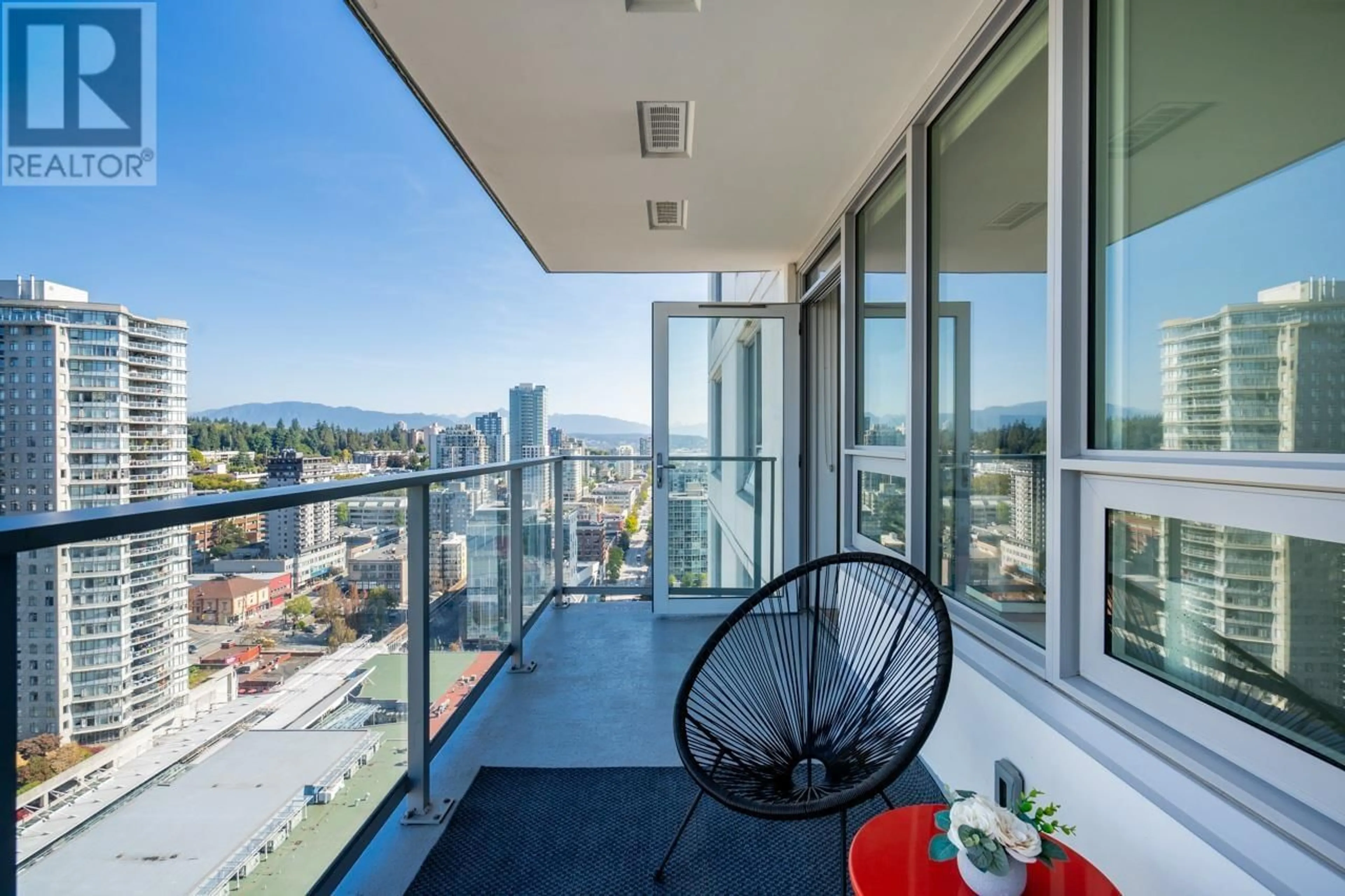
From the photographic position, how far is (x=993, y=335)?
5.73 feet

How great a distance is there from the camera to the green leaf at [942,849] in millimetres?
928

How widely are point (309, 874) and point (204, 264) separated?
1785 cm

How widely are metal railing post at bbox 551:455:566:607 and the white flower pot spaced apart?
3318 mm

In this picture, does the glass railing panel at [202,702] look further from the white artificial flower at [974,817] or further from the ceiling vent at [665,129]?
the ceiling vent at [665,129]

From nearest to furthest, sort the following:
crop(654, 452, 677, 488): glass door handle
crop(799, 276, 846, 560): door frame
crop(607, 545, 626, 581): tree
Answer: crop(799, 276, 846, 560): door frame < crop(654, 452, 677, 488): glass door handle < crop(607, 545, 626, 581): tree

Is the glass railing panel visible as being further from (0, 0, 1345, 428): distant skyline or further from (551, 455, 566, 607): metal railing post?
(551, 455, 566, 607): metal railing post

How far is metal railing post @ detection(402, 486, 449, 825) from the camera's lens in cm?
175

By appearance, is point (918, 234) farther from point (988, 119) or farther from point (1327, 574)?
point (1327, 574)

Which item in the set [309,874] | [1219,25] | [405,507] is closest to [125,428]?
[405,507]


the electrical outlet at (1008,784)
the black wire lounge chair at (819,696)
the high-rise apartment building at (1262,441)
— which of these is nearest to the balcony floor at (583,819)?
the black wire lounge chair at (819,696)

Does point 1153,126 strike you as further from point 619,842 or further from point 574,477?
point 574,477

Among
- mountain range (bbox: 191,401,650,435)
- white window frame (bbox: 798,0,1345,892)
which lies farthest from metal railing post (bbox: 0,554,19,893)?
mountain range (bbox: 191,401,650,435)

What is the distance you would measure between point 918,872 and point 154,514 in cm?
135

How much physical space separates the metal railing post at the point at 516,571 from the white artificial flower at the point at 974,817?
93.5 inches
